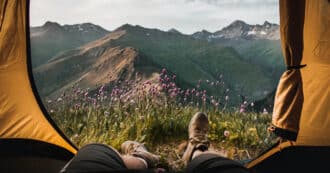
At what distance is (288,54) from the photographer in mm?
3215

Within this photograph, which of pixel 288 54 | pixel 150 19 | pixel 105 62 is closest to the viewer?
pixel 288 54

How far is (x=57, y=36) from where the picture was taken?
4102 mm

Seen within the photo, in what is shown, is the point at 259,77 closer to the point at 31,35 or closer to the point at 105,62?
the point at 105,62

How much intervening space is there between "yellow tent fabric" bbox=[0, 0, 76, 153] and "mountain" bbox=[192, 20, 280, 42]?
1489mm

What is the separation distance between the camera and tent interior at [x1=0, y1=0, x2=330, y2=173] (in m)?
3.18

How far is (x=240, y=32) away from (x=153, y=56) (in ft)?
2.53

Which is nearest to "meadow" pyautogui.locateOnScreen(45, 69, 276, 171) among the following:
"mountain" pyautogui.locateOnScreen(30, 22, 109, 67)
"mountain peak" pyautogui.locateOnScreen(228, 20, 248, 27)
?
"mountain" pyautogui.locateOnScreen(30, 22, 109, 67)

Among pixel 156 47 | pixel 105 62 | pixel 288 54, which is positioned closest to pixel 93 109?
pixel 105 62

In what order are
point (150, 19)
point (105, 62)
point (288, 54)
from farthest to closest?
point (105, 62), point (150, 19), point (288, 54)

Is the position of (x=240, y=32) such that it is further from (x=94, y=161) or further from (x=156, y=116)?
(x=94, y=161)

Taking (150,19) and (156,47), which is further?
(156,47)

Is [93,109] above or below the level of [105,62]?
below

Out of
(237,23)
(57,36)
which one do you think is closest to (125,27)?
(57,36)

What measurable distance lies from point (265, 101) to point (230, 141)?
1.63 ft
